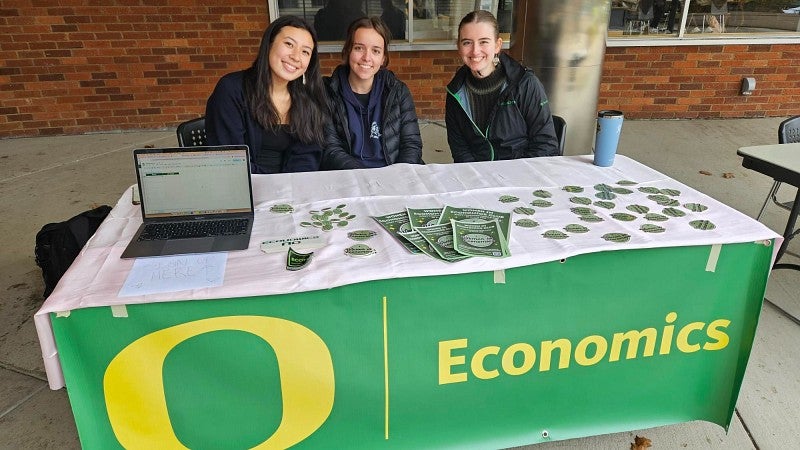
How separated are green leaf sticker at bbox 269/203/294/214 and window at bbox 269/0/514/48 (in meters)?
4.00

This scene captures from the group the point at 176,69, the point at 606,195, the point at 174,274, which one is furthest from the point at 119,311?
the point at 176,69

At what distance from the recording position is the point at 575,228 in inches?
64.6

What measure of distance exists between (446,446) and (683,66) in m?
5.48

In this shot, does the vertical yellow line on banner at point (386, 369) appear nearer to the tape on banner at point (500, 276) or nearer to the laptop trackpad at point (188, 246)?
the tape on banner at point (500, 276)

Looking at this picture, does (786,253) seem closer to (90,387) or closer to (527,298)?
(527,298)

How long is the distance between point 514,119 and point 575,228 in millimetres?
1120

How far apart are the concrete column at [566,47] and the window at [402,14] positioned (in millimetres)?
1826

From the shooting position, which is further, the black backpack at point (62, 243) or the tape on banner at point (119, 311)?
the black backpack at point (62, 243)

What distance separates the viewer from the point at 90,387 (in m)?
1.39

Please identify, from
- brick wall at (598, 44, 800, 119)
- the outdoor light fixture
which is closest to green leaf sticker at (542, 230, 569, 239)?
brick wall at (598, 44, 800, 119)

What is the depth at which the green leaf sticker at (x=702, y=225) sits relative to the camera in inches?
64.1

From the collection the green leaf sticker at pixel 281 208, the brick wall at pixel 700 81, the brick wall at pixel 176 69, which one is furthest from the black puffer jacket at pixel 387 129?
the brick wall at pixel 700 81

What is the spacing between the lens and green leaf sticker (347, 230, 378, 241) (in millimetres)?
1604

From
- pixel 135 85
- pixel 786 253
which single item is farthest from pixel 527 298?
pixel 135 85
